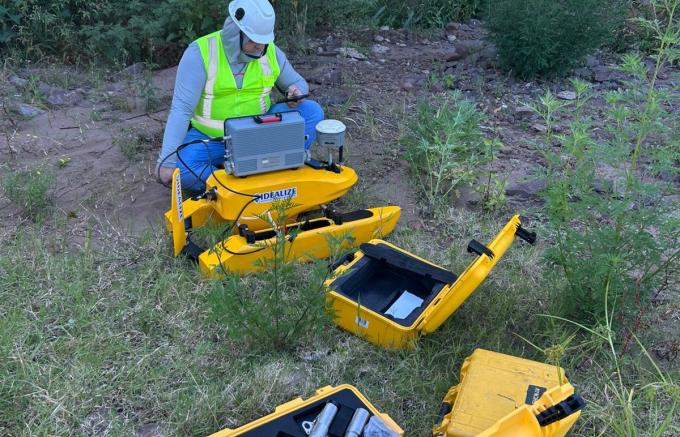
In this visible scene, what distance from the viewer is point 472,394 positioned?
8.47 ft

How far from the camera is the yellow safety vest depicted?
151 inches

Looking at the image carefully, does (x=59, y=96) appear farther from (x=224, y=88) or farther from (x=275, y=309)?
(x=275, y=309)

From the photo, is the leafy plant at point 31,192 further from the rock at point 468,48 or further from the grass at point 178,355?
the rock at point 468,48

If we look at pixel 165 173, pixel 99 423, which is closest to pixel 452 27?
pixel 165 173

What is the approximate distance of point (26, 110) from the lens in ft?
16.3

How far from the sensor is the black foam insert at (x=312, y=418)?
240 centimetres

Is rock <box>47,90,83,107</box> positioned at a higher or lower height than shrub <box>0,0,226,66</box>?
lower

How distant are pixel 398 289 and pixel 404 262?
0.14 meters

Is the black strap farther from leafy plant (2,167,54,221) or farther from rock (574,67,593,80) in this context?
rock (574,67,593,80)

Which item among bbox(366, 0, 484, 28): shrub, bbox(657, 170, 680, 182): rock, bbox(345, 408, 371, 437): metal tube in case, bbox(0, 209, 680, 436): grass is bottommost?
bbox(0, 209, 680, 436): grass

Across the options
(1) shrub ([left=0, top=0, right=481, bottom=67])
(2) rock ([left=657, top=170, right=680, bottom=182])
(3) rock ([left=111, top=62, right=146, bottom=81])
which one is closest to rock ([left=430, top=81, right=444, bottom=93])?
(1) shrub ([left=0, top=0, right=481, bottom=67])

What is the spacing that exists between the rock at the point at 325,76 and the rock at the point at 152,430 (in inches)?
140

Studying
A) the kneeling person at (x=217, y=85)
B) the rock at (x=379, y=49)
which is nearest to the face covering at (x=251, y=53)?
the kneeling person at (x=217, y=85)

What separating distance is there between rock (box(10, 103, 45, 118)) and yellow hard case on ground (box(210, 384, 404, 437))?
3.45 metres
